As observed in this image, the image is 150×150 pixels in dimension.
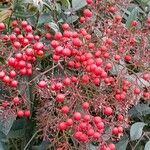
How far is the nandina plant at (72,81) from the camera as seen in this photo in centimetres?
118

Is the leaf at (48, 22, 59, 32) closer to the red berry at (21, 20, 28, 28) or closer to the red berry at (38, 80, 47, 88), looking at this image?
the red berry at (21, 20, 28, 28)

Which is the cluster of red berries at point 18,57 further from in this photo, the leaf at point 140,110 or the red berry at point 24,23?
the leaf at point 140,110

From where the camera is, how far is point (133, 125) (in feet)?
4.57

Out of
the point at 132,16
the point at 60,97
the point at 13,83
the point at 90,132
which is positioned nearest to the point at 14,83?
the point at 13,83

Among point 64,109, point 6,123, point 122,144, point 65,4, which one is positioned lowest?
point 122,144

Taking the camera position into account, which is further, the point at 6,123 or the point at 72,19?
the point at 72,19

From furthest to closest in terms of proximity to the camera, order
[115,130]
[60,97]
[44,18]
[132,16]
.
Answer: [132,16] → [44,18] → [115,130] → [60,97]

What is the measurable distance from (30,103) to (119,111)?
0.79 ft

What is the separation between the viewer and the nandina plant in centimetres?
118

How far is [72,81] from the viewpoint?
1.19 m

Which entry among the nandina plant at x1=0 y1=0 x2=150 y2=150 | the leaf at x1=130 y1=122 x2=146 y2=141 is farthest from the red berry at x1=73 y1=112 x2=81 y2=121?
the leaf at x1=130 y1=122 x2=146 y2=141

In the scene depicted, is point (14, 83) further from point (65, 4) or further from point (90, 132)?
point (65, 4)

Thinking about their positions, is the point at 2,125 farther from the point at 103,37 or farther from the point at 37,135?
the point at 103,37

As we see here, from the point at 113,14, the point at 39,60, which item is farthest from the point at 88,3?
the point at 39,60
